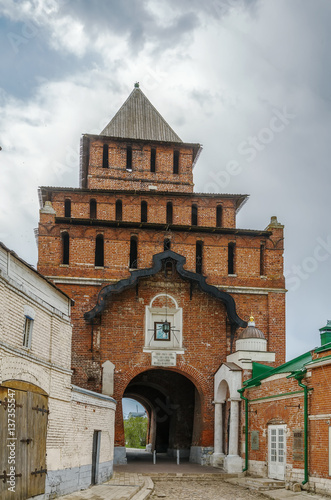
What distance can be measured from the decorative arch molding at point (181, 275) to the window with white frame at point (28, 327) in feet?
37.1

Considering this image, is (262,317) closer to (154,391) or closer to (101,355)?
(101,355)

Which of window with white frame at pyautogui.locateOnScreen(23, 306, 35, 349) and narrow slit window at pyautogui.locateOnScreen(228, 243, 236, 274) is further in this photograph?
narrow slit window at pyautogui.locateOnScreen(228, 243, 236, 274)

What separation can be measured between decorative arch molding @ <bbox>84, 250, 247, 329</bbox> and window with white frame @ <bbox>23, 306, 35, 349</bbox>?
37.1 ft

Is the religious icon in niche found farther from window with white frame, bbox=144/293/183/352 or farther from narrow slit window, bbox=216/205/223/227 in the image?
narrow slit window, bbox=216/205/223/227

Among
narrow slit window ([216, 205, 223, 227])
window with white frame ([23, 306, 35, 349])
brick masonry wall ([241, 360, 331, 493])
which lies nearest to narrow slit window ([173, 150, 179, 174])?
narrow slit window ([216, 205, 223, 227])

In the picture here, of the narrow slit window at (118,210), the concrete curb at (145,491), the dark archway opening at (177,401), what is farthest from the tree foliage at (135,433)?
the concrete curb at (145,491)

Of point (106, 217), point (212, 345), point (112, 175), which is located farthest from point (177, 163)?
point (212, 345)

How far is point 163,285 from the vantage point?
25484 millimetres

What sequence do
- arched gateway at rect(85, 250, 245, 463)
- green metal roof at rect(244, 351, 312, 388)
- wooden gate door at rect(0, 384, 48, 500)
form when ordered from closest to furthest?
1. wooden gate door at rect(0, 384, 48, 500)
2. green metal roof at rect(244, 351, 312, 388)
3. arched gateway at rect(85, 250, 245, 463)

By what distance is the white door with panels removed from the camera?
17719 millimetres

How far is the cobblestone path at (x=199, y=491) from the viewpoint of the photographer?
1573 cm

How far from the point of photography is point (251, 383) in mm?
20984

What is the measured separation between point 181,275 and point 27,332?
12.9 meters

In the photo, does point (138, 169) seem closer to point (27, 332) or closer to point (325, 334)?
point (325, 334)
